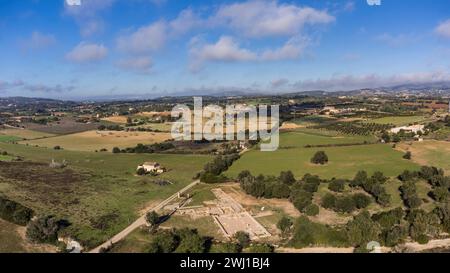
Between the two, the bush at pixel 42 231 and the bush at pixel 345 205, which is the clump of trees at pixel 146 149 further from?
the bush at pixel 345 205

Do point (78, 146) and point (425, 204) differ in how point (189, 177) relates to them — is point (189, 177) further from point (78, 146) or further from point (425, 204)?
point (78, 146)

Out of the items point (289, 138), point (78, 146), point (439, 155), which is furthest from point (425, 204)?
point (78, 146)

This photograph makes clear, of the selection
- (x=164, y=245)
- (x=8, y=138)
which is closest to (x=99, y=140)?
(x=8, y=138)

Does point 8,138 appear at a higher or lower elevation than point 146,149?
higher

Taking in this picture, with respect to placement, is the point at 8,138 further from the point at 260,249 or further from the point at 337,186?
the point at 260,249

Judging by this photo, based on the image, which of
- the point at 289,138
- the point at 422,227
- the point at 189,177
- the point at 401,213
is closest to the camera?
the point at 422,227

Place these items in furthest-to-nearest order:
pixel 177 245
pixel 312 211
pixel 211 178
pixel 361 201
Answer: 1. pixel 211 178
2. pixel 361 201
3. pixel 312 211
4. pixel 177 245

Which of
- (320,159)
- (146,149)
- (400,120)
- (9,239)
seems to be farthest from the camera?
(400,120)
